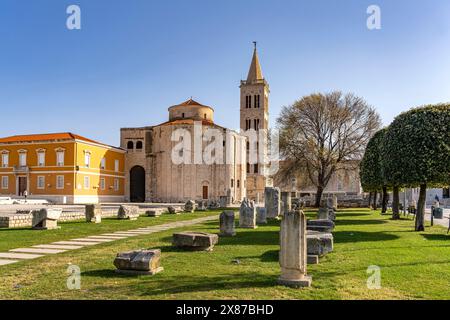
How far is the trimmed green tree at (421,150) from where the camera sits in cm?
1655

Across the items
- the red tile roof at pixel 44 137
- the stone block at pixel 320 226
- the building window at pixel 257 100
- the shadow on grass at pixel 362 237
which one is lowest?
the shadow on grass at pixel 362 237

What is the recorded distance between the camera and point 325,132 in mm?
39719

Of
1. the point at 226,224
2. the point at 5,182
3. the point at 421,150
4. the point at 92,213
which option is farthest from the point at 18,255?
the point at 5,182

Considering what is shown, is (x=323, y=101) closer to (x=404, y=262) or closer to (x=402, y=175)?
(x=402, y=175)

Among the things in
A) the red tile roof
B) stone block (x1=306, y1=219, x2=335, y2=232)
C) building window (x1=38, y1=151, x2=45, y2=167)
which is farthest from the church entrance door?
stone block (x1=306, y1=219, x2=335, y2=232)

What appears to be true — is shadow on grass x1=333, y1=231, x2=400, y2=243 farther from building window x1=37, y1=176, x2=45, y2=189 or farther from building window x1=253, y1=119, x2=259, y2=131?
building window x1=253, y1=119, x2=259, y2=131

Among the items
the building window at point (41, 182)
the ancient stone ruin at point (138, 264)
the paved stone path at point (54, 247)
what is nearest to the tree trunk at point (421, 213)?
the paved stone path at point (54, 247)

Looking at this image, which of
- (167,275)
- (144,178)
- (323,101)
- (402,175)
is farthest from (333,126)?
(167,275)

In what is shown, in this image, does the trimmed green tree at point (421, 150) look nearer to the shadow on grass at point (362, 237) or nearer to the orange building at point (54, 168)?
the shadow on grass at point (362, 237)

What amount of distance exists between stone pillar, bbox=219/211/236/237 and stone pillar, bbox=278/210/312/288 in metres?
7.65

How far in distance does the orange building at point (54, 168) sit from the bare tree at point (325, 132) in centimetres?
2420

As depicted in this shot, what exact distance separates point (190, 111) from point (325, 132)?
27024 mm

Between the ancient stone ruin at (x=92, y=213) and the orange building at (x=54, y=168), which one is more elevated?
the orange building at (x=54, y=168)

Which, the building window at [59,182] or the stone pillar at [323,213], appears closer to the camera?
the stone pillar at [323,213]
